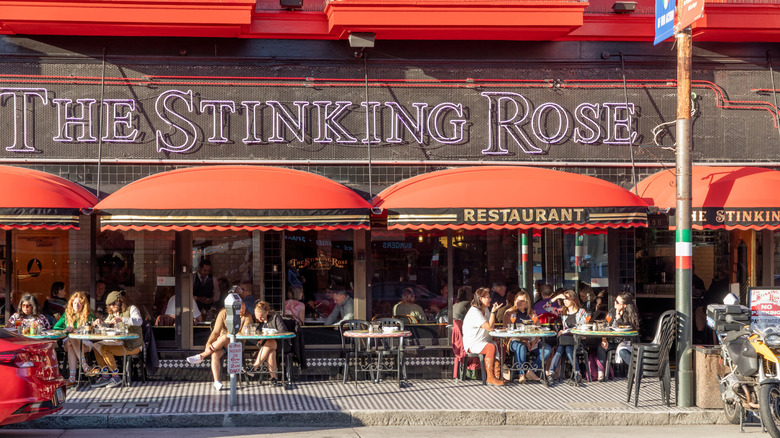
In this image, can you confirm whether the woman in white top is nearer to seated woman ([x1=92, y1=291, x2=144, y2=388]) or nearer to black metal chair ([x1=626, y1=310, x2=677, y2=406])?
black metal chair ([x1=626, y1=310, x2=677, y2=406])

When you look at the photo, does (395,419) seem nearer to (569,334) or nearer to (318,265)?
(569,334)

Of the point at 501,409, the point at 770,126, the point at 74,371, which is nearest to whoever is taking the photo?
the point at 501,409

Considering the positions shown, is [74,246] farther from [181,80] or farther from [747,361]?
[747,361]

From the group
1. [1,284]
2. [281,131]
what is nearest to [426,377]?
[281,131]

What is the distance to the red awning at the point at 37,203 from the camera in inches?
451

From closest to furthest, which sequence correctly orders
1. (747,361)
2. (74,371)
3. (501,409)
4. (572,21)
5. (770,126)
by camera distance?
(747,361) → (501,409) → (74,371) → (572,21) → (770,126)

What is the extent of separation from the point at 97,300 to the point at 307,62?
4.69 meters

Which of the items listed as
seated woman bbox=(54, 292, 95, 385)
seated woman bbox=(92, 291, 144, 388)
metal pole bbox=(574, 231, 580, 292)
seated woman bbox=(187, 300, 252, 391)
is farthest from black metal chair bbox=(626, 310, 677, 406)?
seated woman bbox=(54, 292, 95, 385)

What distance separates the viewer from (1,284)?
13.3 meters

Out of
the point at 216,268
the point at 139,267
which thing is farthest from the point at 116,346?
the point at 216,268

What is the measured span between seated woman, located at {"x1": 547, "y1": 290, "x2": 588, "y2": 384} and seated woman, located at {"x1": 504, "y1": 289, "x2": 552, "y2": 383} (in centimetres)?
20

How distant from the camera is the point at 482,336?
41.3 ft

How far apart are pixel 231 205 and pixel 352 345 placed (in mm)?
2927

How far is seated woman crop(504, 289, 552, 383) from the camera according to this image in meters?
12.8
